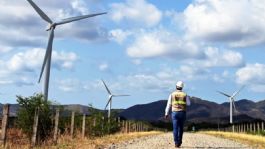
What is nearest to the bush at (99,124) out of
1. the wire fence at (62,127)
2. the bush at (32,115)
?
the wire fence at (62,127)

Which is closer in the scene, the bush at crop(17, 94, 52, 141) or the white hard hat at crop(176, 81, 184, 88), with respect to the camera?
the white hard hat at crop(176, 81, 184, 88)

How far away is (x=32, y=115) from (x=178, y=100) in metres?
8.62

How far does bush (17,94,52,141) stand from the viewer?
2550 cm

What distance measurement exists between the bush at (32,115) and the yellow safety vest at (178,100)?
7.15 m

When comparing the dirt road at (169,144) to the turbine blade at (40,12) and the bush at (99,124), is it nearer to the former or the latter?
the bush at (99,124)

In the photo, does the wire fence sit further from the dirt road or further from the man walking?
the man walking

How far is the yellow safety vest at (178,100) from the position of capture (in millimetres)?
20141

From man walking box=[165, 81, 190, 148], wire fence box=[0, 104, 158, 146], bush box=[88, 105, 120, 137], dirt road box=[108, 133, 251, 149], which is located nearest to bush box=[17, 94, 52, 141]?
wire fence box=[0, 104, 158, 146]

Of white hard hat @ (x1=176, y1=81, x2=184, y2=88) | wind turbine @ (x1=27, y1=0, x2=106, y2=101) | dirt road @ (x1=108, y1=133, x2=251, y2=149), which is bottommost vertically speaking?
dirt road @ (x1=108, y1=133, x2=251, y2=149)

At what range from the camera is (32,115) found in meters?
26.2

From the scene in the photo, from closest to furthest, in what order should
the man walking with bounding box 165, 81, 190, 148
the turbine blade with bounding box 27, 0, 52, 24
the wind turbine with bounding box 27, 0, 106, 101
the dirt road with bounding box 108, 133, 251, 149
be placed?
1. the man walking with bounding box 165, 81, 190, 148
2. the dirt road with bounding box 108, 133, 251, 149
3. the wind turbine with bounding box 27, 0, 106, 101
4. the turbine blade with bounding box 27, 0, 52, 24

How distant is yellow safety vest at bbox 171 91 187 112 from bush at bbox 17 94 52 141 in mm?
7146

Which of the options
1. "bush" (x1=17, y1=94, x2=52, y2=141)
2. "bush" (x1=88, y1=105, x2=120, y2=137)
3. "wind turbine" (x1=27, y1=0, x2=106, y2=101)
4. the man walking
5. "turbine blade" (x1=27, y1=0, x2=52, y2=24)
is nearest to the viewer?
the man walking

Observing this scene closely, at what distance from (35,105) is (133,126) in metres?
36.1
